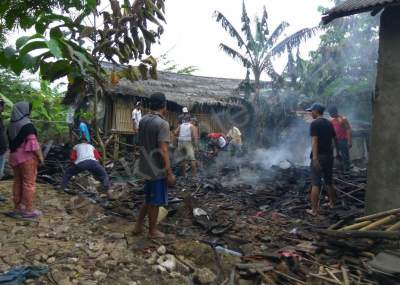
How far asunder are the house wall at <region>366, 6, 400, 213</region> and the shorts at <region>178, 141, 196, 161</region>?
6848mm

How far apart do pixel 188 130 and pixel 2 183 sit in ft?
18.5

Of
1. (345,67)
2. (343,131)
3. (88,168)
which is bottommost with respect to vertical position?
(88,168)

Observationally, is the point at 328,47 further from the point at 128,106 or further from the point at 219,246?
the point at 219,246

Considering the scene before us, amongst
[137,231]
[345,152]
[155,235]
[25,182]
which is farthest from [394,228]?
[345,152]

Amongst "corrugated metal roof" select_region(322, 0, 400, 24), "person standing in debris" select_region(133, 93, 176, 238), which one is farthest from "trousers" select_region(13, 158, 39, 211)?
"corrugated metal roof" select_region(322, 0, 400, 24)

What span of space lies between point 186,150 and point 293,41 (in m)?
7.03

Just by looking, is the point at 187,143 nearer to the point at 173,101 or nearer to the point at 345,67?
the point at 173,101

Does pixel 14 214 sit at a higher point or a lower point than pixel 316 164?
lower

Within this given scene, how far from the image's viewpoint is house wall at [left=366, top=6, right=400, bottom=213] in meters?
5.44

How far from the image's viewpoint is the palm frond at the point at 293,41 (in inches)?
604

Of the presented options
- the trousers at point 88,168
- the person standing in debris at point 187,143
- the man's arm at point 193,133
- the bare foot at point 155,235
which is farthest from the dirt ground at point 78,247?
the man's arm at point 193,133

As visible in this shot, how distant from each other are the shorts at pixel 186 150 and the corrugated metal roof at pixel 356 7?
6848 millimetres

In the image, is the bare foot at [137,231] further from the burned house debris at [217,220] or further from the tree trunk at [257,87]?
the tree trunk at [257,87]

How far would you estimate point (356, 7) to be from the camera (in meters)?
5.27
